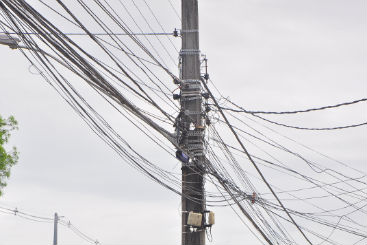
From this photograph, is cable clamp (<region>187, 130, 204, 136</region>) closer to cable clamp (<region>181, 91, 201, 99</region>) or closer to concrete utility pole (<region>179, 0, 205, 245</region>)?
concrete utility pole (<region>179, 0, 205, 245</region>)

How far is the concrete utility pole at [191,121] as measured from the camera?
14.9 meters

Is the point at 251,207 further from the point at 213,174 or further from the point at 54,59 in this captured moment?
the point at 54,59

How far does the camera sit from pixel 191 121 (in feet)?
50.2

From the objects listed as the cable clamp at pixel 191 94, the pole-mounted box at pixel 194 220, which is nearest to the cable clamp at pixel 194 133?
the cable clamp at pixel 191 94

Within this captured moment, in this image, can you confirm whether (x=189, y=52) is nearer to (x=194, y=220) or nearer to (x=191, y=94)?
(x=191, y=94)

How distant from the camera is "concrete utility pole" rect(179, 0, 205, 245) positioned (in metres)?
14.9

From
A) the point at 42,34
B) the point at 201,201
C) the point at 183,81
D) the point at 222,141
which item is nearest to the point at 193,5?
the point at 183,81

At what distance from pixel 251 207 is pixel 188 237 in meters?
1.97

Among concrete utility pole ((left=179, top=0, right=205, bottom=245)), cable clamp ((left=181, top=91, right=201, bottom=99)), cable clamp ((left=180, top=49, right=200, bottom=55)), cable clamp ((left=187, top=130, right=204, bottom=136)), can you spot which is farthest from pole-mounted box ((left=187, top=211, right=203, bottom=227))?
cable clamp ((left=180, top=49, right=200, bottom=55))

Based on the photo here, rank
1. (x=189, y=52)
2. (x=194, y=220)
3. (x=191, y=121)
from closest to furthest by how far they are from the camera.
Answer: (x=194, y=220)
(x=191, y=121)
(x=189, y=52)

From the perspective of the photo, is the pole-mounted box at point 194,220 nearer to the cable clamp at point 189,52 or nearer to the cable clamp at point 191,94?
the cable clamp at point 191,94

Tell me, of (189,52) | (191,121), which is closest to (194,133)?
(191,121)

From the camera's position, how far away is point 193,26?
52.7 ft

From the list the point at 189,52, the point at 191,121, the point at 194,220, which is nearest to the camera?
the point at 194,220
